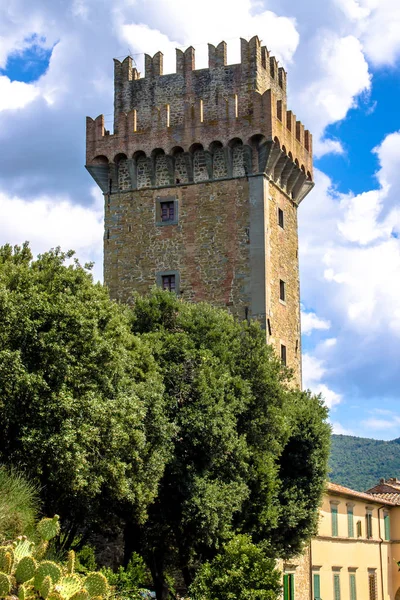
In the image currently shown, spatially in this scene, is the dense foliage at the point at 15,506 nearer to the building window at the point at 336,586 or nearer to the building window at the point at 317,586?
the building window at the point at 317,586

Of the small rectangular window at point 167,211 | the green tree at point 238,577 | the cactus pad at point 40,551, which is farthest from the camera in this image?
the small rectangular window at point 167,211

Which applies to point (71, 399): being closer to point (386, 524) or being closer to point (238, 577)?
point (238, 577)

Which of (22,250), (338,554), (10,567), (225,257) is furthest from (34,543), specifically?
(338,554)

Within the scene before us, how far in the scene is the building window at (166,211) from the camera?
39844 mm

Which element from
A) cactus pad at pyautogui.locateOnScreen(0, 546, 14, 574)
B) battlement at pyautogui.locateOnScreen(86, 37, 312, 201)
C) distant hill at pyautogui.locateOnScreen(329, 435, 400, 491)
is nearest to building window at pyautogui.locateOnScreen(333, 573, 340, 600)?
battlement at pyautogui.locateOnScreen(86, 37, 312, 201)

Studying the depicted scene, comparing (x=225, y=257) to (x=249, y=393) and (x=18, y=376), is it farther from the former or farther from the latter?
(x=18, y=376)

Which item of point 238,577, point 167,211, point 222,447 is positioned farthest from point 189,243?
point 238,577

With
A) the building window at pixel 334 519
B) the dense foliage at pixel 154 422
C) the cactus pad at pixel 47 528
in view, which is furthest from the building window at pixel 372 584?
the cactus pad at pixel 47 528

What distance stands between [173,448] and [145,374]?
2.38 meters

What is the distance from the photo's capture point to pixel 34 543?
20188 mm

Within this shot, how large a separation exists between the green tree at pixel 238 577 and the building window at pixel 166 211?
55.5 ft

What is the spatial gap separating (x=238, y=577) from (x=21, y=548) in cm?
877

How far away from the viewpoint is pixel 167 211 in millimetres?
40094

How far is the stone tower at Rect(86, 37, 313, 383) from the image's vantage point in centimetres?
3853
